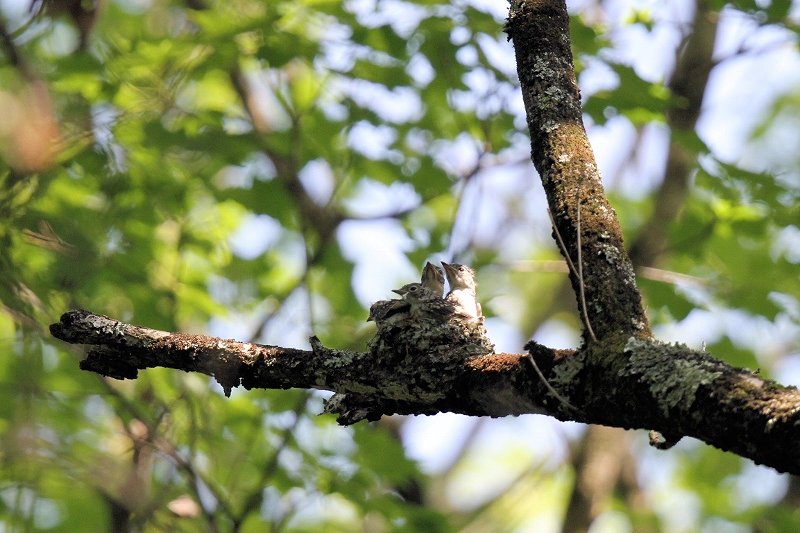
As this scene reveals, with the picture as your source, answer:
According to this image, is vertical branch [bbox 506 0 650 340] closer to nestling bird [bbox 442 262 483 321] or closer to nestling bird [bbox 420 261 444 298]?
nestling bird [bbox 442 262 483 321]

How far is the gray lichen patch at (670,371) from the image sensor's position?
5.50ft

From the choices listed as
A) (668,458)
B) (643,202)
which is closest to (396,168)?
(643,202)

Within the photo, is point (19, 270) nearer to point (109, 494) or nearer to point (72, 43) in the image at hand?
point (109, 494)

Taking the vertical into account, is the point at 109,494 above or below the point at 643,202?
below

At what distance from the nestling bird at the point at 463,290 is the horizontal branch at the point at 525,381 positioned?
4.29 feet

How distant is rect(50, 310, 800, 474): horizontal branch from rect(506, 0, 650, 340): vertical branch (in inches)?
5.7

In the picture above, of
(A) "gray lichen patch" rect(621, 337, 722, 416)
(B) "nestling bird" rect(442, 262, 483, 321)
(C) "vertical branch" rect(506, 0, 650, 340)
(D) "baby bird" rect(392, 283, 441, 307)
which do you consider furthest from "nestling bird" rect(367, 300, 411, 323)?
(A) "gray lichen patch" rect(621, 337, 722, 416)

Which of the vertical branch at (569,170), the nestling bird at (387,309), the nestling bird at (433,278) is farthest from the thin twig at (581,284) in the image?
the nestling bird at (433,278)

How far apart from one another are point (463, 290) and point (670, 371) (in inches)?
93.8

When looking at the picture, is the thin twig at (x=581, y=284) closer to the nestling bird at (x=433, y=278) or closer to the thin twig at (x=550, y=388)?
the thin twig at (x=550, y=388)

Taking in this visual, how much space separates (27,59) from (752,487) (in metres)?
9.33

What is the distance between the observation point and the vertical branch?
2033 mm

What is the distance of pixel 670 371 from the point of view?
1.71 m

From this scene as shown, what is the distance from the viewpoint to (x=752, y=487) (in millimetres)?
10633
